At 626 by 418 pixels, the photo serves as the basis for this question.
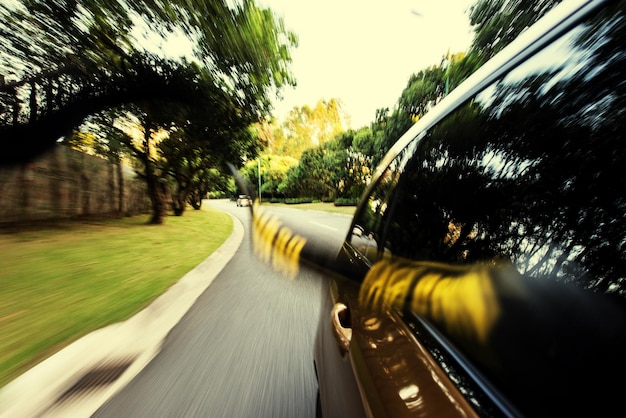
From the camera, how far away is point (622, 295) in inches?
20.1

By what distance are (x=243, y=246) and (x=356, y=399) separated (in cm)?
857

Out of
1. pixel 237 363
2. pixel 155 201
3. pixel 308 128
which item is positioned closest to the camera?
pixel 237 363

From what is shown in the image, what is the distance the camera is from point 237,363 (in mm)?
2539

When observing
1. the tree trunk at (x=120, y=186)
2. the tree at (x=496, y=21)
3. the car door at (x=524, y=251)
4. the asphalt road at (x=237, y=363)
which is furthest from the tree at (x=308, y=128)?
the tree trunk at (x=120, y=186)

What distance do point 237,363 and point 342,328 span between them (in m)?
1.76

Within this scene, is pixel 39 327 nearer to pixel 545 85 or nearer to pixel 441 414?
pixel 441 414

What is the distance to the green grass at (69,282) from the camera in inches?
116

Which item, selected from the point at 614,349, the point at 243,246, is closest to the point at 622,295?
the point at 614,349

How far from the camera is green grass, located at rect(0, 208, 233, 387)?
294 cm

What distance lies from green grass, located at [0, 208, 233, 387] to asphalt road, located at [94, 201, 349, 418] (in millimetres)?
1008

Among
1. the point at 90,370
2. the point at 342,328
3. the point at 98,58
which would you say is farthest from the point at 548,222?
the point at 98,58

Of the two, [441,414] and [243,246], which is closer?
[441,414]

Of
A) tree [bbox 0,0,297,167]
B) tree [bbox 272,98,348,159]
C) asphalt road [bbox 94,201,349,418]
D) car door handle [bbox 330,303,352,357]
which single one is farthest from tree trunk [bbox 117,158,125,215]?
car door handle [bbox 330,303,352,357]

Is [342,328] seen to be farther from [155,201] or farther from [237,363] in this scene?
[155,201]
